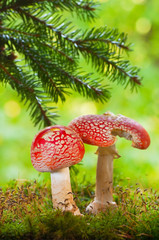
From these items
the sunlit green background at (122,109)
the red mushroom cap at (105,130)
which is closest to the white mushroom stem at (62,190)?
the red mushroom cap at (105,130)

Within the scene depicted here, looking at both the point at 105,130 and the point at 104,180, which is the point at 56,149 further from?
the point at 104,180

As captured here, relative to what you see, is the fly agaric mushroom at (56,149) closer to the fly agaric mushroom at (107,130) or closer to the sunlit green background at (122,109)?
the fly agaric mushroom at (107,130)

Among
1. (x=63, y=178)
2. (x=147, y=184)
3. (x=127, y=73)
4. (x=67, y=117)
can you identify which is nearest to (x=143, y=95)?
(x=67, y=117)

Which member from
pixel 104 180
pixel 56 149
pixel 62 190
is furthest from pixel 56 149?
pixel 104 180

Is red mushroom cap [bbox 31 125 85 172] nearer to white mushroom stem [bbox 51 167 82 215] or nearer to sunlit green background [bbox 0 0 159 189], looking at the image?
white mushroom stem [bbox 51 167 82 215]

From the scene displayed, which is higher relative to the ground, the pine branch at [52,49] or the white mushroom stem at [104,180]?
the pine branch at [52,49]

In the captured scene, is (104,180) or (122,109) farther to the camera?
(122,109)
